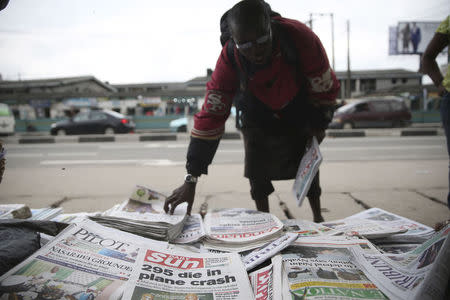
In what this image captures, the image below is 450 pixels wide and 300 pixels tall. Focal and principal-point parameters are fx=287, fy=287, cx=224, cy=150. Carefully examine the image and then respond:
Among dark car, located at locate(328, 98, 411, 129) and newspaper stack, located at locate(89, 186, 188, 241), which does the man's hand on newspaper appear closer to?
newspaper stack, located at locate(89, 186, 188, 241)

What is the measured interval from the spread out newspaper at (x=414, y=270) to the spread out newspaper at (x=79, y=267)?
2.47 ft

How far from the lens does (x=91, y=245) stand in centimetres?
107

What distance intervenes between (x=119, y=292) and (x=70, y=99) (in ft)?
56.2

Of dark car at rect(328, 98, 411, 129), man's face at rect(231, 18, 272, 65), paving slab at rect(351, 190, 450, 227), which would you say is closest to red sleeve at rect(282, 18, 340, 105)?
man's face at rect(231, 18, 272, 65)

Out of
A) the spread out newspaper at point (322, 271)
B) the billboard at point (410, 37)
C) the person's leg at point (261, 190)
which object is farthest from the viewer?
the billboard at point (410, 37)

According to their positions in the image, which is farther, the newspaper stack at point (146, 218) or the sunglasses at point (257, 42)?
the newspaper stack at point (146, 218)

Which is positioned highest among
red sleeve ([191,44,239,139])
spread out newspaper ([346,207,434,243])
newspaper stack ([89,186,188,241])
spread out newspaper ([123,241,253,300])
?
red sleeve ([191,44,239,139])

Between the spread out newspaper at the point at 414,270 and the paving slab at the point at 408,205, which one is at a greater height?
the spread out newspaper at the point at 414,270

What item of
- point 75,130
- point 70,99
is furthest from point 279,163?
point 70,99

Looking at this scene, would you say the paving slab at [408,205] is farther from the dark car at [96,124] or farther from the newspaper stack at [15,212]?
A: the dark car at [96,124]

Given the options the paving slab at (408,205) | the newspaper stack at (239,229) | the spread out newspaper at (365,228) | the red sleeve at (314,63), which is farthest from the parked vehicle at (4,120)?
the paving slab at (408,205)

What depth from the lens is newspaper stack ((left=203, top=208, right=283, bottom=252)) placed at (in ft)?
3.75

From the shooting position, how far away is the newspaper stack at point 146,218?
1.22 m

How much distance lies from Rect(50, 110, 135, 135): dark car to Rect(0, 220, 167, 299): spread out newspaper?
9.72 metres
